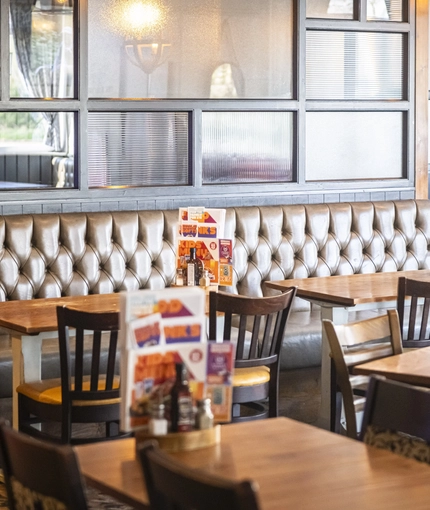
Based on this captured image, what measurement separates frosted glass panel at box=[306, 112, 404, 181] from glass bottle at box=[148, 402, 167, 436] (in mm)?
4398

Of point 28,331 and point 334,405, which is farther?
point 334,405

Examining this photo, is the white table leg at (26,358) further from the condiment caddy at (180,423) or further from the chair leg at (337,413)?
the condiment caddy at (180,423)

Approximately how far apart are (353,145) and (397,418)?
14.6ft

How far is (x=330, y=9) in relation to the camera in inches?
256

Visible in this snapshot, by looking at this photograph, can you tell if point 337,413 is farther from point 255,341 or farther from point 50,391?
point 50,391

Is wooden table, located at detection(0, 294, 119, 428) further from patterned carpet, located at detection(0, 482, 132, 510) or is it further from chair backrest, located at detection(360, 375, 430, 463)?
chair backrest, located at detection(360, 375, 430, 463)

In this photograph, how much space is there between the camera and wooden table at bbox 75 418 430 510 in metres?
2.02

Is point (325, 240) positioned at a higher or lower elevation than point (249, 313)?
higher

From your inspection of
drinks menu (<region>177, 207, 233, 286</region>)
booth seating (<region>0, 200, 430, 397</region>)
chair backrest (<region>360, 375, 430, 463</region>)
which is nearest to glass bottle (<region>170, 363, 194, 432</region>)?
chair backrest (<region>360, 375, 430, 463</region>)

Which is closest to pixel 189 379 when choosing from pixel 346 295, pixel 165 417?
pixel 165 417

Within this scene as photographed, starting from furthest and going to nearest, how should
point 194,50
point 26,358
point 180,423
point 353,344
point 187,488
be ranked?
point 194,50 < point 26,358 < point 353,344 < point 180,423 < point 187,488

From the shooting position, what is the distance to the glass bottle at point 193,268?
4668 mm

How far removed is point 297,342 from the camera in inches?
211

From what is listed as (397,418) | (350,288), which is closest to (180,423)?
(397,418)
